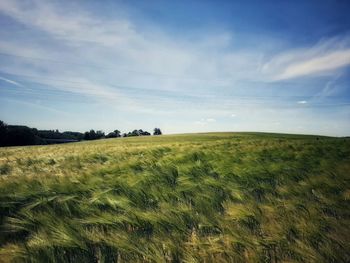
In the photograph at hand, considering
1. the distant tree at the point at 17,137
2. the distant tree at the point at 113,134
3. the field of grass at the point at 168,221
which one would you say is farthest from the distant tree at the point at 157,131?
the field of grass at the point at 168,221

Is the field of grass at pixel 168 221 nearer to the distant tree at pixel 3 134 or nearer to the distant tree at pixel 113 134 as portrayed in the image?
the distant tree at pixel 3 134

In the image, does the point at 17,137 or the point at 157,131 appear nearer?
the point at 17,137

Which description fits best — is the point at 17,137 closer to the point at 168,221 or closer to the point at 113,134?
the point at 113,134

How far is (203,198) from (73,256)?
1906 millimetres

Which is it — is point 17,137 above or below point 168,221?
above

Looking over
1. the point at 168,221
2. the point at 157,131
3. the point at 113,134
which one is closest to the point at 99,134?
the point at 113,134

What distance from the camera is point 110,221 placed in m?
2.64

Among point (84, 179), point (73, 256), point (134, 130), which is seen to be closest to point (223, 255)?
point (73, 256)

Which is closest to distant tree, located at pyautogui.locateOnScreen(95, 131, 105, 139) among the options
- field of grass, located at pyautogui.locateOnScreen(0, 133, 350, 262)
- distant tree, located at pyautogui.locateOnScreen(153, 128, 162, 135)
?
distant tree, located at pyautogui.locateOnScreen(153, 128, 162, 135)

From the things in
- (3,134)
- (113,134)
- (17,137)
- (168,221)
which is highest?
(113,134)

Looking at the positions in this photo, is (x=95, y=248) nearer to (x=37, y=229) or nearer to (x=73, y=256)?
(x=73, y=256)

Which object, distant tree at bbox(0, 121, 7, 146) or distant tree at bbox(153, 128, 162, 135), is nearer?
distant tree at bbox(0, 121, 7, 146)

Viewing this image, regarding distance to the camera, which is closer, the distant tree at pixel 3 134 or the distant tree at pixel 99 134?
the distant tree at pixel 3 134

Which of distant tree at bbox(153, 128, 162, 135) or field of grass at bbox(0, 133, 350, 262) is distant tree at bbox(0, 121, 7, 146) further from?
field of grass at bbox(0, 133, 350, 262)
